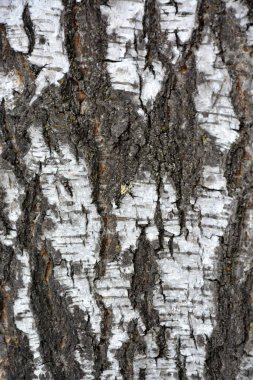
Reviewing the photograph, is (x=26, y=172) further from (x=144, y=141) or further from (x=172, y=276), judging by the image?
(x=172, y=276)

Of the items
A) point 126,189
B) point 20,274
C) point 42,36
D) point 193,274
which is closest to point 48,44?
point 42,36

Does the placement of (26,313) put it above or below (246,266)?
below

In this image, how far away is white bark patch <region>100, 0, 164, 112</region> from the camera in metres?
1.25

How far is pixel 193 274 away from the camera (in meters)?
1.38

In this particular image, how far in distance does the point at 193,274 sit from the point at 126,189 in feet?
1.07

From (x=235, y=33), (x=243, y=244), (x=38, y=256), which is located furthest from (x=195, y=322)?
(x=235, y=33)

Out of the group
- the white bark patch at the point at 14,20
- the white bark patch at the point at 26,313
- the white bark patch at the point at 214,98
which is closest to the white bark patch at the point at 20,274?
the white bark patch at the point at 26,313

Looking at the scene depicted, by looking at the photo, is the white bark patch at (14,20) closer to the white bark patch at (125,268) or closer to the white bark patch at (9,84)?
the white bark patch at (9,84)

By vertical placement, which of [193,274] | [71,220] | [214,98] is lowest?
[193,274]

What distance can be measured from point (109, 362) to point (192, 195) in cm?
58

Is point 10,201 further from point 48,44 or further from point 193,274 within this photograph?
point 193,274

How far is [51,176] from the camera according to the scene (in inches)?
52.8

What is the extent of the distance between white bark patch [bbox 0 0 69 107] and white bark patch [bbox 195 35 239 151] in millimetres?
380

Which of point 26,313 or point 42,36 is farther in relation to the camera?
point 26,313
